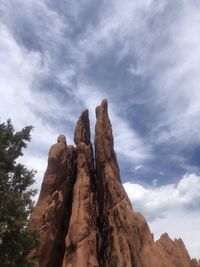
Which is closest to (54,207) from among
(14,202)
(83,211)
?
(83,211)

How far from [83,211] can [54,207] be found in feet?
11.8

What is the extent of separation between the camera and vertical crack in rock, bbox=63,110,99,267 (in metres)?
38.2

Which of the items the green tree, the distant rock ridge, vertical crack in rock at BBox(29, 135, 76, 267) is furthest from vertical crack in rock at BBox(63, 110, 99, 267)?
the green tree

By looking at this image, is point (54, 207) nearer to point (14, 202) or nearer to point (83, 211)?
point (83, 211)

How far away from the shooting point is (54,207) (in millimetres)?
→ 42062

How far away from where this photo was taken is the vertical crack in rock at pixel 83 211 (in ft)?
125

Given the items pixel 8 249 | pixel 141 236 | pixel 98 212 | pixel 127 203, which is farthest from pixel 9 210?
pixel 98 212

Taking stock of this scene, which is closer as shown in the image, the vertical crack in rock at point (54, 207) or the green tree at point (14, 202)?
the green tree at point (14, 202)

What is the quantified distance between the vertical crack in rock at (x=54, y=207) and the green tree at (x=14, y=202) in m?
13.8

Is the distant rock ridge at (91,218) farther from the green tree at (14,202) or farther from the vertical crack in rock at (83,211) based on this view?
the green tree at (14,202)

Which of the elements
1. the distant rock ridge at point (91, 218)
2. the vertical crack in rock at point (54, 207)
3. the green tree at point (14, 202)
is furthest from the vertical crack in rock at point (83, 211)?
the green tree at point (14, 202)

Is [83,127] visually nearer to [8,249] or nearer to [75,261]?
[75,261]

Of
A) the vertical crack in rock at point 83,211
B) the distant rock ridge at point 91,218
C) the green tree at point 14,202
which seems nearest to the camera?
the green tree at point 14,202

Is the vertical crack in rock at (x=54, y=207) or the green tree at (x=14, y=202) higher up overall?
the vertical crack in rock at (x=54, y=207)
